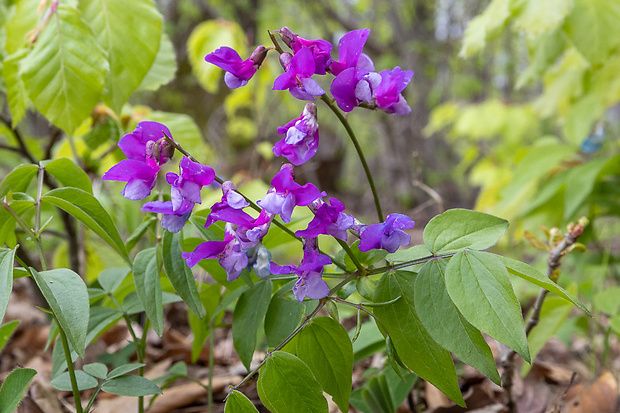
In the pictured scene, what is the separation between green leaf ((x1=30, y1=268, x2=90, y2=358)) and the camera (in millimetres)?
619

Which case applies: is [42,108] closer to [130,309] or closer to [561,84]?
[130,309]

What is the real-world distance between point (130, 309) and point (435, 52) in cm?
552

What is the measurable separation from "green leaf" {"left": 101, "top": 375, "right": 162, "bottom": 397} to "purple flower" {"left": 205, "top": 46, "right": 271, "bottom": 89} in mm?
479

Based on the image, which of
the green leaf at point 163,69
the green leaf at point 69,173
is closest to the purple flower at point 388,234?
the green leaf at point 69,173

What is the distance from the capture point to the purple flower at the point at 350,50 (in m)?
0.74

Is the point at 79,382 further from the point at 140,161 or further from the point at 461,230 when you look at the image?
the point at 461,230

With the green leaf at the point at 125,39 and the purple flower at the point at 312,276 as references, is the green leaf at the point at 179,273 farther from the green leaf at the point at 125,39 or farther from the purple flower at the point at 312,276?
the green leaf at the point at 125,39

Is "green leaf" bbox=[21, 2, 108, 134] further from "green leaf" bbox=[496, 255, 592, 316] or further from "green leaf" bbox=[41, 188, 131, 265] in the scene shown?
"green leaf" bbox=[496, 255, 592, 316]

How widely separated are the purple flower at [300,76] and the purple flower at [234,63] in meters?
0.06

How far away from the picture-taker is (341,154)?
9.41 m

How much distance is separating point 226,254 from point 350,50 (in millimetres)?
349

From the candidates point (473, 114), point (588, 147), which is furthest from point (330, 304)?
point (473, 114)

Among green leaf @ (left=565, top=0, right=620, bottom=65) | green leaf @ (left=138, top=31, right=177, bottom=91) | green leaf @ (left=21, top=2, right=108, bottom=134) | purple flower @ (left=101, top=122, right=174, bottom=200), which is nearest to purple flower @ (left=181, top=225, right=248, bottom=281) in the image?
purple flower @ (left=101, top=122, right=174, bottom=200)

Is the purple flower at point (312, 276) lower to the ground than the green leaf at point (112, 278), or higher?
higher
